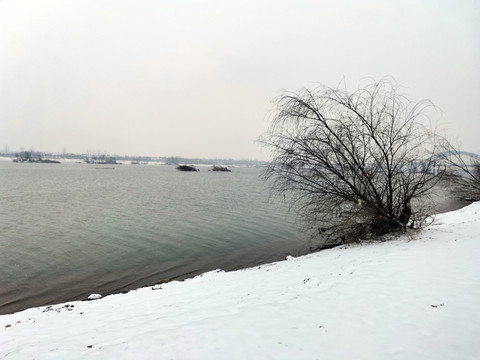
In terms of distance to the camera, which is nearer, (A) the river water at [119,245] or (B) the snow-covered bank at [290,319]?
(B) the snow-covered bank at [290,319]

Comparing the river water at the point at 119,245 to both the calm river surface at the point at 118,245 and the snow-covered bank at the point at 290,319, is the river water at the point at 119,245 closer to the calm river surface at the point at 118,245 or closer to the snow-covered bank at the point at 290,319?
the calm river surface at the point at 118,245

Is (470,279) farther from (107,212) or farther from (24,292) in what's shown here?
(107,212)

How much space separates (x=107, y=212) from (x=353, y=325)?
826 inches

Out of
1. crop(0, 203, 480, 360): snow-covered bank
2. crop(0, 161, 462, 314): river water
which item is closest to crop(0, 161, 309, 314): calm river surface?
crop(0, 161, 462, 314): river water

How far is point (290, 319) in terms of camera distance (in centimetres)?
441

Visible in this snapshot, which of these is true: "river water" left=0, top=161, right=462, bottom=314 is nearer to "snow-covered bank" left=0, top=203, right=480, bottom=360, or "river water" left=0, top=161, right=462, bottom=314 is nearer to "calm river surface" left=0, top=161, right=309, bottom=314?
"calm river surface" left=0, top=161, right=309, bottom=314

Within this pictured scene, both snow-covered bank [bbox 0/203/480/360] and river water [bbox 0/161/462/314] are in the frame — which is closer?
snow-covered bank [bbox 0/203/480/360]

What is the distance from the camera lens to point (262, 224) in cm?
1856

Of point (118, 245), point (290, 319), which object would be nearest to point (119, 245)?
point (118, 245)

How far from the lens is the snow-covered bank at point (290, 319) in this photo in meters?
3.59

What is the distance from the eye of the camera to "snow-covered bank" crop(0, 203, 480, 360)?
11.8 ft

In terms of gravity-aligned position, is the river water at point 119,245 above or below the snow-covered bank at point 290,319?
below

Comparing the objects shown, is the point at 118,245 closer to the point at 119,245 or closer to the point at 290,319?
the point at 119,245

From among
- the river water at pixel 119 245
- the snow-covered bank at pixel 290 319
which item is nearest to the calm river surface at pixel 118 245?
the river water at pixel 119 245
